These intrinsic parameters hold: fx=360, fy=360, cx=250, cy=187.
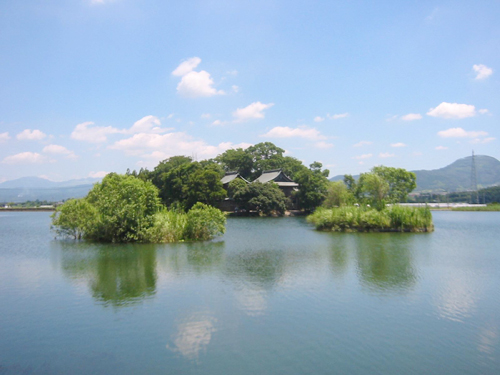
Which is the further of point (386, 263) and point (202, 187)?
point (202, 187)

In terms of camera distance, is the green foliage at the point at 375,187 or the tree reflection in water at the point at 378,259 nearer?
the tree reflection in water at the point at 378,259

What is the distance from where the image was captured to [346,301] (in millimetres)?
9797

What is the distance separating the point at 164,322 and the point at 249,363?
2666mm

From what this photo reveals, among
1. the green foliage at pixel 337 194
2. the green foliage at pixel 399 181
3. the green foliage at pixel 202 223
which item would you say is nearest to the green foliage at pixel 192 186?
the green foliage at pixel 337 194

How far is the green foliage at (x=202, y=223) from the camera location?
67.5 feet

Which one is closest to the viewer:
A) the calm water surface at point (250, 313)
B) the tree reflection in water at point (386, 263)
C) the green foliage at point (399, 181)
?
the calm water surface at point (250, 313)

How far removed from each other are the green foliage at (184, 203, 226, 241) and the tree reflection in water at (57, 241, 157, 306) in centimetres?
268

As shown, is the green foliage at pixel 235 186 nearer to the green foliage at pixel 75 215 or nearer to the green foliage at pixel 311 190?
the green foliage at pixel 311 190

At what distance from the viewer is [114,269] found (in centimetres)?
1366

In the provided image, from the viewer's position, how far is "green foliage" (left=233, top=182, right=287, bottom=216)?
44.5 metres

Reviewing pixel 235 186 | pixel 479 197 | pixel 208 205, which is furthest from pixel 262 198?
pixel 479 197

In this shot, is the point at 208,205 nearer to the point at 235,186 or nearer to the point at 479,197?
the point at 235,186

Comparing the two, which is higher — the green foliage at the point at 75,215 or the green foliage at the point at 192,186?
the green foliage at the point at 192,186

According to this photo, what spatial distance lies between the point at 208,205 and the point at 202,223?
1113 centimetres
